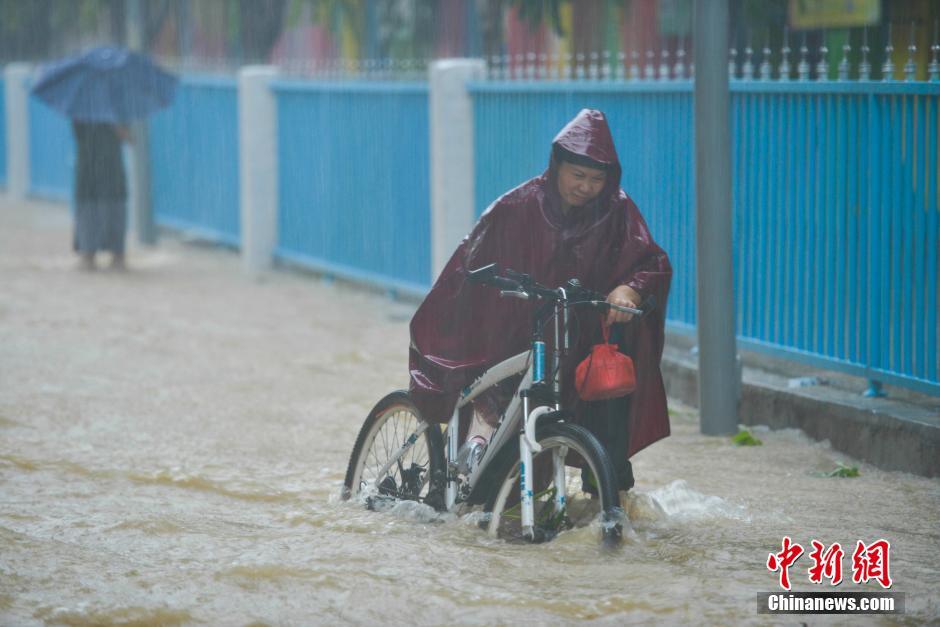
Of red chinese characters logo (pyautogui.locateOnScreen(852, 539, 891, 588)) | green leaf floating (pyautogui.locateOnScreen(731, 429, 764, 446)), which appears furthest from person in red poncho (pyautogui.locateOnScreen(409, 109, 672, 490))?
green leaf floating (pyautogui.locateOnScreen(731, 429, 764, 446))

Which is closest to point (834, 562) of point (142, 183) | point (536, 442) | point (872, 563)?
point (872, 563)

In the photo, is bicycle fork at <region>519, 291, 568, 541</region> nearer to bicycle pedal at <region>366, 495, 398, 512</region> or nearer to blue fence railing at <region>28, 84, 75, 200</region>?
bicycle pedal at <region>366, 495, 398, 512</region>

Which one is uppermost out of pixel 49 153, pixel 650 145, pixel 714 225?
pixel 650 145

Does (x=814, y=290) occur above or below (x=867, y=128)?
below

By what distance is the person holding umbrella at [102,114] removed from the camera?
14266mm

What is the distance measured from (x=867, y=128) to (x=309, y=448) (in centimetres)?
313

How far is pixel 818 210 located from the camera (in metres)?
7.84

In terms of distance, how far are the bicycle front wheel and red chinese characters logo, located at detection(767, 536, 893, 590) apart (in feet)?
1.93

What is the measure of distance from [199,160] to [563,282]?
39.4 feet

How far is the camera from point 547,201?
219 inches

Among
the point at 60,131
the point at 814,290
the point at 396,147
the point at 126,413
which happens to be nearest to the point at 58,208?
the point at 60,131

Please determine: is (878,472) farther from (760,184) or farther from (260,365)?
(260,365)

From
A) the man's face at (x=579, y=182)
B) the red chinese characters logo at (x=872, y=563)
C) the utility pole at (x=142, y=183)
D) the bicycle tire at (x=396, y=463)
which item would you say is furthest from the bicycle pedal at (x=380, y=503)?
the utility pole at (x=142, y=183)

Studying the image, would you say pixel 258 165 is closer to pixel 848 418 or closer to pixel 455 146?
pixel 455 146
